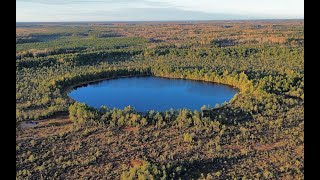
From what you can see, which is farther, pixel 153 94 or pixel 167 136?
pixel 153 94

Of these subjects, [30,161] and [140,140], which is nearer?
[30,161]

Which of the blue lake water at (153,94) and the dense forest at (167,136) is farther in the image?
the blue lake water at (153,94)

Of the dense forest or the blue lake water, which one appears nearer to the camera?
the dense forest

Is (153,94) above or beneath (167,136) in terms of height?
above
